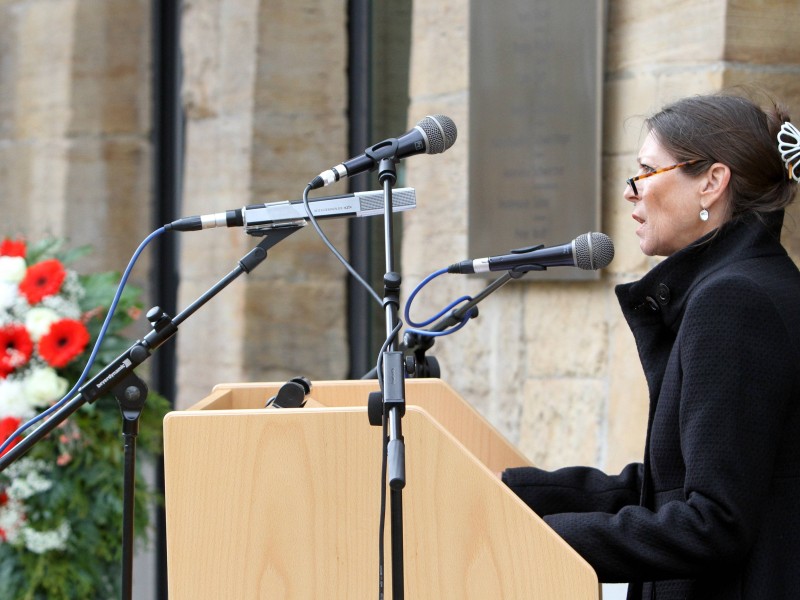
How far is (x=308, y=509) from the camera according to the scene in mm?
1610

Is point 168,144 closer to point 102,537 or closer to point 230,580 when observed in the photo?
point 102,537

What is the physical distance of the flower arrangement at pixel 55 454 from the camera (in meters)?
3.20

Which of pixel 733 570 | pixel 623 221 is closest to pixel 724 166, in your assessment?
pixel 733 570

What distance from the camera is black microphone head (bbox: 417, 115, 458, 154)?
1771mm

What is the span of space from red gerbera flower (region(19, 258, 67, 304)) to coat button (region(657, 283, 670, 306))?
2053 millimetres

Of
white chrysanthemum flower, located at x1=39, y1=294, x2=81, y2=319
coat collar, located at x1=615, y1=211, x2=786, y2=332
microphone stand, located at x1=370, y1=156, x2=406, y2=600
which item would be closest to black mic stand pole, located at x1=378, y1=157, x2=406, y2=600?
microphone stand, located at x1=370, y1=156, x2=406, y2=600

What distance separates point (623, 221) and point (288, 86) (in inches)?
75.1

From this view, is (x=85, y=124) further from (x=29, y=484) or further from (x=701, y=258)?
(x=701, y=258)

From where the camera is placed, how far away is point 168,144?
5594 mm

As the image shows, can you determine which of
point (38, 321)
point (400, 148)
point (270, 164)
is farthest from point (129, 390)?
point (270, 164)

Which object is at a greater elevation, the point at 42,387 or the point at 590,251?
the point at 590,251

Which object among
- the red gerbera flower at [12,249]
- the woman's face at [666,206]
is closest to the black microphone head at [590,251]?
the woman's face at [666,206]

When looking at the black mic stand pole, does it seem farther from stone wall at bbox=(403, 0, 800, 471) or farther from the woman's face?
stone wall at bbox=(403, 0, 800, 471)

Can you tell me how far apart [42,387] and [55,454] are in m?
0.25
